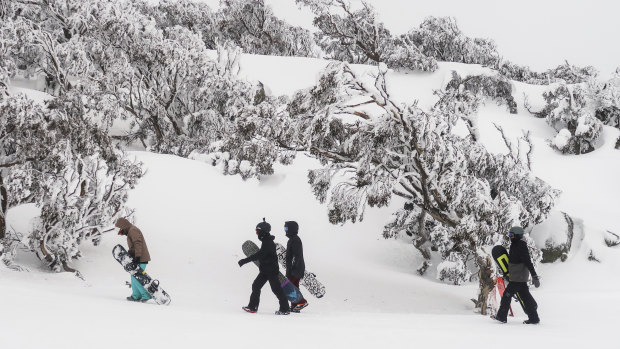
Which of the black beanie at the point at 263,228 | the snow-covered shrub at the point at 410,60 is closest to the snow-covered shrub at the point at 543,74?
the snow-covered shrub at the point at 410,60

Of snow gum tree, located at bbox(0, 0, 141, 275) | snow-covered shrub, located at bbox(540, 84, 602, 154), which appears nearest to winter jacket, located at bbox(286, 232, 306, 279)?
snow gum tree, located at bbox(0, 0, 141, 275)

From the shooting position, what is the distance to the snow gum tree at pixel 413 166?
36.0 ft

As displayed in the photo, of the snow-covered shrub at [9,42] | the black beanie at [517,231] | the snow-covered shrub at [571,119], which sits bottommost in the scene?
the black beanie at [517,231]

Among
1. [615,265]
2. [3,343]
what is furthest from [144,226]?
[615,265]

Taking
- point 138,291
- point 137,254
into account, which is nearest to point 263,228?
point 137,254

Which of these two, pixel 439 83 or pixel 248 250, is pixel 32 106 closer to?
pixel 248 250

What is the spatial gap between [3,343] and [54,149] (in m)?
8.74

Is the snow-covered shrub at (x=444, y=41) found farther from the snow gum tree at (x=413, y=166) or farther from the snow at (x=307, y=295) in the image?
the snow gum tree at (x=413, y=166)

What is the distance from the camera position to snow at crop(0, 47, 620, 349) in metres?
5.50

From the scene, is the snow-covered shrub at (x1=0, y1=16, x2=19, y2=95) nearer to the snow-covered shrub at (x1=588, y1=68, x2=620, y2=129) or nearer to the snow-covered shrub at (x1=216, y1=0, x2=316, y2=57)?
the snow-covered shrub at (x1=216, y1=0, x2=316, y2=57)

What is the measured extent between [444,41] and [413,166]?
2683cm

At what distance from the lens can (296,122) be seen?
12188 mm

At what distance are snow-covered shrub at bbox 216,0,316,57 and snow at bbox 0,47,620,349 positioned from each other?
66.8ft

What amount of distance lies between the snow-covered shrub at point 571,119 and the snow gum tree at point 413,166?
11.2m
